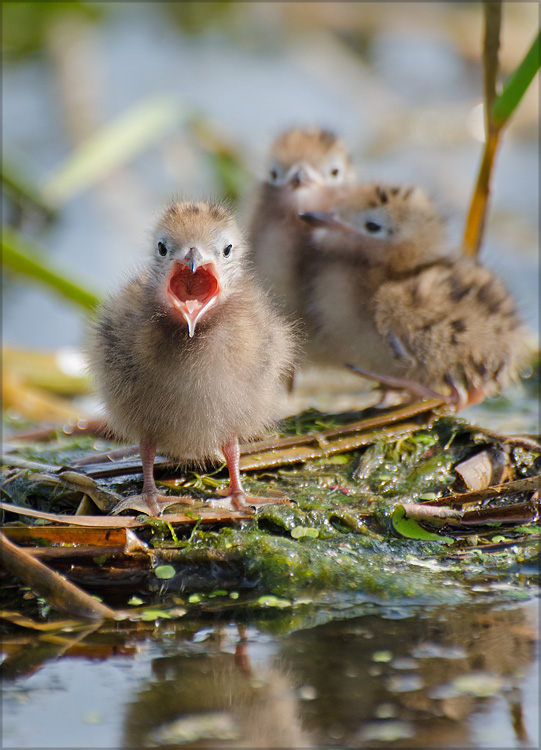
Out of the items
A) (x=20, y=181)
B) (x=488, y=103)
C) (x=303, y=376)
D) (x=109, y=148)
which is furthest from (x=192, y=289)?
(x=20, y=181)

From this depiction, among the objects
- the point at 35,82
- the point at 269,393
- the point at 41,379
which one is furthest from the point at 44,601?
the point at 35,82

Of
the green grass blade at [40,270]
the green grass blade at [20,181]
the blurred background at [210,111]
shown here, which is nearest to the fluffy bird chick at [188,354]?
the green grass blade at [40,270]

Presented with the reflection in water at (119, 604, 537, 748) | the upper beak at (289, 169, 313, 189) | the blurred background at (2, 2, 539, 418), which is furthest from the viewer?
the blurred background at (2, 2, 539, 418)

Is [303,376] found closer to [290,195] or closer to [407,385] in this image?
[290,195]

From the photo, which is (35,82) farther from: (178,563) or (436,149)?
(178,563)

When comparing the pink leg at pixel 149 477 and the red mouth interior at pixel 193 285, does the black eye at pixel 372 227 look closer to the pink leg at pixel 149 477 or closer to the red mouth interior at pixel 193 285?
the red mouth interior at pixel 193 285

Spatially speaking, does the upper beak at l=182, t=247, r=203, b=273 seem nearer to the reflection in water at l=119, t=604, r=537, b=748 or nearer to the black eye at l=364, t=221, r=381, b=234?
the reflection in water at l=119, t=604, r=537, b=748

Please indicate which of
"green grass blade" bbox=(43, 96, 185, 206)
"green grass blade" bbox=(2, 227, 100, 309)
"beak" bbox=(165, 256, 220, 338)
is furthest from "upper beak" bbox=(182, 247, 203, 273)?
"green grass blade" bbox=(43, 96, 185, 206)
